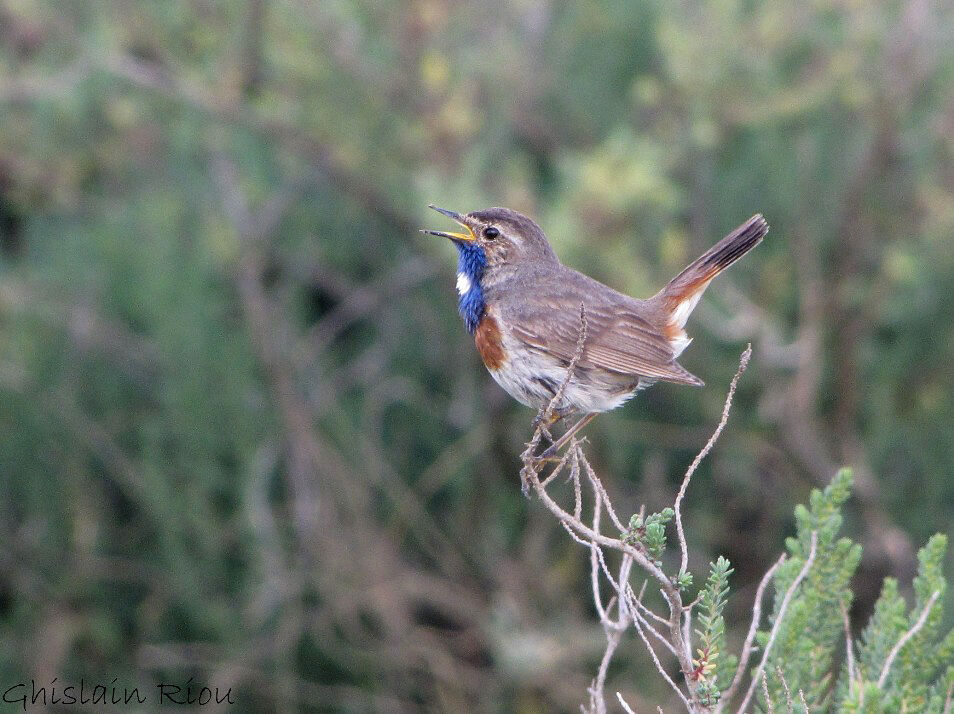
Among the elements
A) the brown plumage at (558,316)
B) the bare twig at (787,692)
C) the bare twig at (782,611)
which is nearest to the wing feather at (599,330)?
the brown plumage at (558,316)

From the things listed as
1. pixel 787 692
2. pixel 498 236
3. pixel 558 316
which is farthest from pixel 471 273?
pixel 787 692

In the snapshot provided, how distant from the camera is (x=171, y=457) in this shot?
275 inches

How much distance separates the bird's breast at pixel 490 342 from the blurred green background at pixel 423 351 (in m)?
2.01

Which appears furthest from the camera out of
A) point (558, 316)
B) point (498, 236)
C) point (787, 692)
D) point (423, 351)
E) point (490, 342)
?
point (423, 351)

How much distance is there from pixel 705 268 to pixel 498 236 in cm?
84

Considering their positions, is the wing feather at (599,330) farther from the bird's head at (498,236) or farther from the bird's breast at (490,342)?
the bird's head at (498,236)

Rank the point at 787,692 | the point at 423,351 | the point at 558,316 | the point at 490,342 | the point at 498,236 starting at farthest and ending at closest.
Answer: the point at 423,351 → the point at 498,236 → the point at 558,316 → the point at 490,342 → the point at 787,692

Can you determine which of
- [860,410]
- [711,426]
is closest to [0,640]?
[711,426]

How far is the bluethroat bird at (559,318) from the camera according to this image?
431 centimetres

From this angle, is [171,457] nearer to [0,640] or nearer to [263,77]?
[0,640]

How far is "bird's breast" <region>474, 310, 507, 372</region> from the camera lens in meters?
4.38

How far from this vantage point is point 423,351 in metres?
7.57

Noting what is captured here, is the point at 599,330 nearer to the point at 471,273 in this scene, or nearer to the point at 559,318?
the point at 559,318

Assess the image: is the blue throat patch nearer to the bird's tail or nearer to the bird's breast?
the bird's breast
